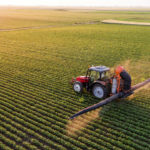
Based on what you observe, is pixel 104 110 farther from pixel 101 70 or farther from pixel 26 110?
pixel 26 110

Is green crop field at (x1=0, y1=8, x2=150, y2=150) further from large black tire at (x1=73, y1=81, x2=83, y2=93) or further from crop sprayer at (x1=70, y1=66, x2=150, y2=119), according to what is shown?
crop sprayer at (x1=70, y1=66, x2=150, y2=119)

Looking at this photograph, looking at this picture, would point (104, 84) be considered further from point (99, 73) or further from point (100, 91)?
point (99, 73)

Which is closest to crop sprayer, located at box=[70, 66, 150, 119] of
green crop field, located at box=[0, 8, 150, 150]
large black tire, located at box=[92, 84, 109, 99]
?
large black tire, located at box=[92, 84, 109, 99]

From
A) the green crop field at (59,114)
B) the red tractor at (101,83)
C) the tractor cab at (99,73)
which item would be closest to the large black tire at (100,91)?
the red tractor at (101,83)

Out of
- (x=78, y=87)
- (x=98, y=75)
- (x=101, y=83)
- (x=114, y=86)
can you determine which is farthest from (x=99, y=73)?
(x=78, y=87)

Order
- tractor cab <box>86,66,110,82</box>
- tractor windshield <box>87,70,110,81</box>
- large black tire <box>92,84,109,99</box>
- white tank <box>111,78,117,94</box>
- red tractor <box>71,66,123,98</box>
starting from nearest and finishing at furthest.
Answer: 1. white tank <box>111,78,117,94</box>
2. red tractor <box>71,66,123,98</box>
3. large black tire <box>92,84,109,99</box>
4. tractor cab <box>86,66,110,82</box>
5. tractor windshield <box>87,70,110,81</box>

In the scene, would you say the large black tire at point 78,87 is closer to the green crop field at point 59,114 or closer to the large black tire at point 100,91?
the green crop field at point 59,114

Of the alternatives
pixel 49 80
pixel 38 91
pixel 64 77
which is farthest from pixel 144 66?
pixel 38 91

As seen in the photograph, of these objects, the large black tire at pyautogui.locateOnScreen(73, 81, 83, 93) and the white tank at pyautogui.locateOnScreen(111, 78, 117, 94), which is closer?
the white tank at pyautogui.locateOnScreen(111, 78, 117, 94)
